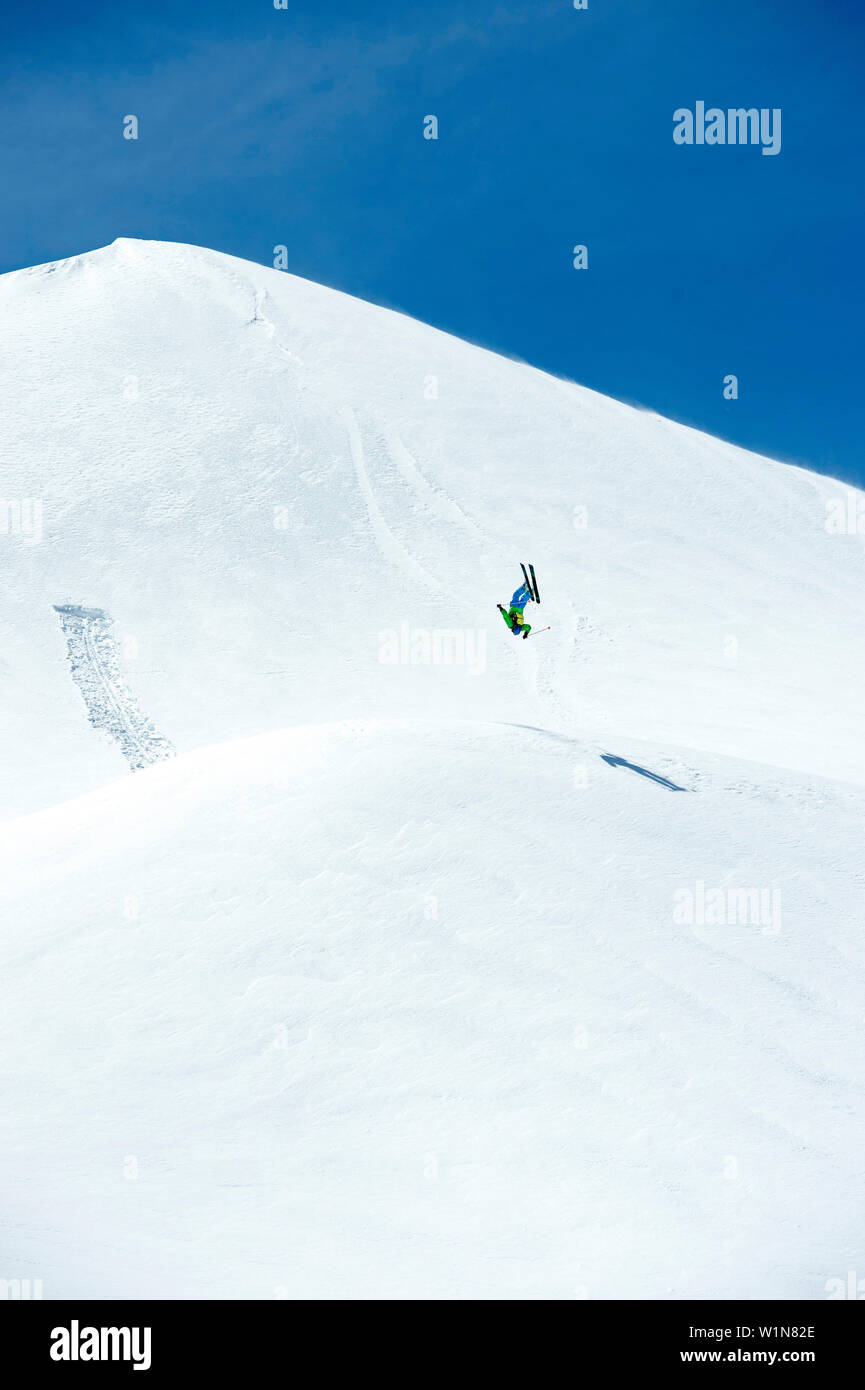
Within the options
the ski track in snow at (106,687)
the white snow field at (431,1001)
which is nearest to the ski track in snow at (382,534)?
the white snow field at (431,1001)

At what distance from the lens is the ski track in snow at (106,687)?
2681cm

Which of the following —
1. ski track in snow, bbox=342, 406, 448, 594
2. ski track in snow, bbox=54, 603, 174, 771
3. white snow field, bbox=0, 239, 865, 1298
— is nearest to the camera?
white snow field, bbox=0, 239, 865, 1298

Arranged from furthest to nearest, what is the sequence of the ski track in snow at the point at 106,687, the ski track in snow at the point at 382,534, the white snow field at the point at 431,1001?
the ski track in snow at the point at 382,534 → the ski track in snow at the point at 106,687 → the white snow field at the point at 431,1001

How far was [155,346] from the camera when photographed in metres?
51.1

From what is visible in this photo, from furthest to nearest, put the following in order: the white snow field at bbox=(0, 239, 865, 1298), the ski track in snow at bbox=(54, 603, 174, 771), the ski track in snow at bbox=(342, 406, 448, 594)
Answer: the ski track in snow at bbox=(342, 406, 448, 594) → the ski track in snow at bbox=(54, 603, 174, 771) → the white snow field at bbox=(0, 239, 865, 1298)

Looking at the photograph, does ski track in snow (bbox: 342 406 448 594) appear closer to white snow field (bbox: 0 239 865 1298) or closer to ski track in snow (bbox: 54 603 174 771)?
white snow field (bbox: 0 239 865 1298)

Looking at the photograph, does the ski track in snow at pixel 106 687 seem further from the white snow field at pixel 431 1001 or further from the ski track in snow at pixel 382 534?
the ski track in snow at pixel 382 534

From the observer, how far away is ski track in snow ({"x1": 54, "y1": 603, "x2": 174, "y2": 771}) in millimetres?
26812

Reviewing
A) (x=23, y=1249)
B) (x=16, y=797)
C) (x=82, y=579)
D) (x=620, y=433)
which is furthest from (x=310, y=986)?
(x=620, y=433)

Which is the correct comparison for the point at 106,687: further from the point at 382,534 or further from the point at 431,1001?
the point at 431,1001

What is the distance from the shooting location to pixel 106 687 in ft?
97.5

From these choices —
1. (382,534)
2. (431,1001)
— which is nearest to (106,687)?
(382,534)

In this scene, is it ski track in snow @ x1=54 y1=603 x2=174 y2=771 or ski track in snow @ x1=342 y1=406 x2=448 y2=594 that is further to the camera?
ski track in snow @ x1=342 y1=406 x2=448 y2=594

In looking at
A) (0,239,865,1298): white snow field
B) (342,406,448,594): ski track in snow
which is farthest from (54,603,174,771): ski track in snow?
(342,406,448,594): ski track in snow
